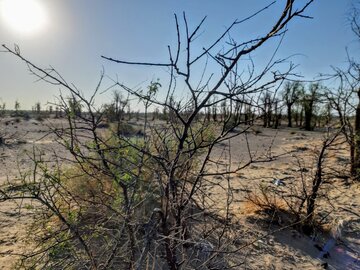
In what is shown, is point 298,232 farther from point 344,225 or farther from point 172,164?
point 172,164

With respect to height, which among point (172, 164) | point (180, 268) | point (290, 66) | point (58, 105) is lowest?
point (180, 268)

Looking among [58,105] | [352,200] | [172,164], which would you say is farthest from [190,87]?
[352,200]

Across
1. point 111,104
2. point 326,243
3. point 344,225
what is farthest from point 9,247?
point 344,225

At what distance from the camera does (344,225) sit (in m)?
5.41

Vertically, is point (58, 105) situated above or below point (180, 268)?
above

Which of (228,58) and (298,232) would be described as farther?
(298,232)

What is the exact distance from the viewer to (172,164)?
6.40 feet

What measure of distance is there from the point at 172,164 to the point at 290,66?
34.1 inches

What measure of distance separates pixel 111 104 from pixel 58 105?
52cm

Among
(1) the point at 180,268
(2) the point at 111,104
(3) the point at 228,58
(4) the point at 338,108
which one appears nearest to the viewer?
(3) the point at 228,58

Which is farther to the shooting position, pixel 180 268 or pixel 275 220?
pixel 275 220

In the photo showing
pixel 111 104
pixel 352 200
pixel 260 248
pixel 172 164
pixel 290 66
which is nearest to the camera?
pixel 290 66

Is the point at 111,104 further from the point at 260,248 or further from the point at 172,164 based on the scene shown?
the point at 260,248

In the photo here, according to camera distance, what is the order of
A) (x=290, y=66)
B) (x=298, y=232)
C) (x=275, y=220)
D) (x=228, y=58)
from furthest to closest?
(x=275, y=220) < (x=298, y=232) < (x=290, y=66) < (x=228, y=58)
